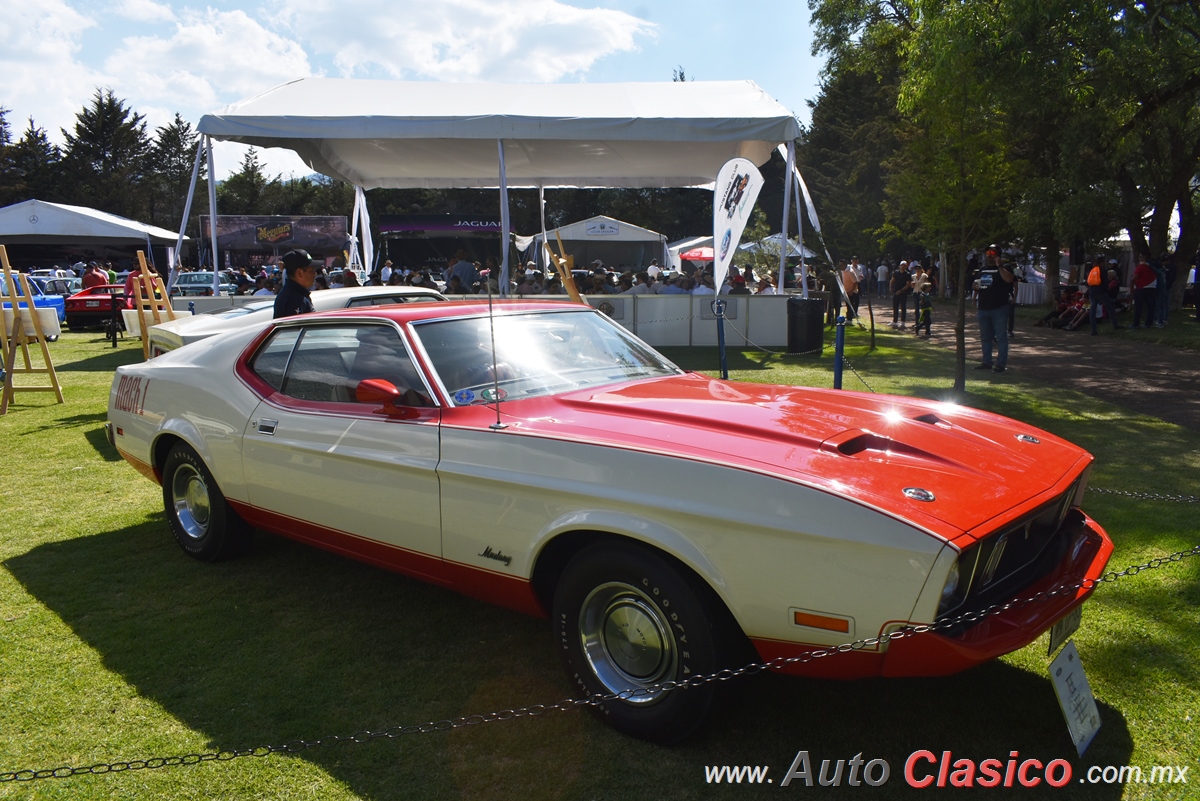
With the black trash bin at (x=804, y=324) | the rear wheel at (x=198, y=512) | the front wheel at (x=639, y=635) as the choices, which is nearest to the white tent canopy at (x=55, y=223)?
the black trash bin at (x=804, y=324)

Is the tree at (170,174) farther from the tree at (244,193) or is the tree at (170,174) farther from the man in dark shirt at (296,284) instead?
the man in dark shirt at (296,284)

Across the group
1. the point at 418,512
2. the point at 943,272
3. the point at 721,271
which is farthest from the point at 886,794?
the point at 943,272

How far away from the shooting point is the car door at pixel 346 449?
3365 millimetres

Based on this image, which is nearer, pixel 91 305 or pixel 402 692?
pixel 402 692

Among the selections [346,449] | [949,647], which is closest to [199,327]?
[346,449]

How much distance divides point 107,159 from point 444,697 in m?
71.1

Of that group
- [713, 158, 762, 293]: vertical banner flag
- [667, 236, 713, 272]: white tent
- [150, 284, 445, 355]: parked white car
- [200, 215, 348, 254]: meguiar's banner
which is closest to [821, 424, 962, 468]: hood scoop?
[150, 284, 445, 355]: parked white car

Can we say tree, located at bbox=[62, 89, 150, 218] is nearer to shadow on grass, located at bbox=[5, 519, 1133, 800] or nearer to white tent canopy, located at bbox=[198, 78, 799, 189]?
white tent canopy, located at bbox=[198, 78, 799, 189]

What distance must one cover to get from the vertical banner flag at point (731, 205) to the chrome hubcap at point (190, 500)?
5.72 m

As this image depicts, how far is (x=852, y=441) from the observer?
295 cm

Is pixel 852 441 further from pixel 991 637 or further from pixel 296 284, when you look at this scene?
pixel 296 284

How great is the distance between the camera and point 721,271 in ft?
29.6

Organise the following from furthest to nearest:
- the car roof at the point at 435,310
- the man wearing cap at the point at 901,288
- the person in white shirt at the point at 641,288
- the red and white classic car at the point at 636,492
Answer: the man wearing cap at the point at 901,288 → the person in white shirt at the point at 641,288 → the car roof at the point at 435,310 → the red and white classic car at the point at 636,492

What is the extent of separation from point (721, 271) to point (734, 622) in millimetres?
6755
